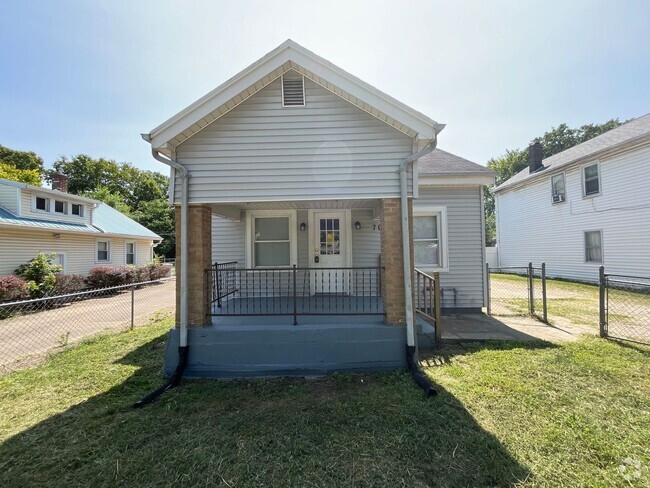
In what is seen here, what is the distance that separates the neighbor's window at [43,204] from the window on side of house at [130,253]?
210 inches

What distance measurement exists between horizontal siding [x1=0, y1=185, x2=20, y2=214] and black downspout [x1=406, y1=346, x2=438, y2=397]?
50.8 ft

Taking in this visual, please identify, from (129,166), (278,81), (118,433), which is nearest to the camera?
(118,433)

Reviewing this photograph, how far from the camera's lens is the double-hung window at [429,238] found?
711 centimetres

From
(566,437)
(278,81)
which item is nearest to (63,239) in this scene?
(278,81)

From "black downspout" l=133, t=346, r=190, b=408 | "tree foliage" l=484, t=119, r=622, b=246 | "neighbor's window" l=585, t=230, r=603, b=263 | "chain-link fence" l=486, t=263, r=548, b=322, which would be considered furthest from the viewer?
"tree foliage" l=484, t=119, r=622, b=246

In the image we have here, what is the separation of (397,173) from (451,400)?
319 centimetres

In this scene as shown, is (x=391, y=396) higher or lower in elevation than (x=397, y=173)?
lower

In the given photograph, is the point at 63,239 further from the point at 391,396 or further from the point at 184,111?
the point at 391,396

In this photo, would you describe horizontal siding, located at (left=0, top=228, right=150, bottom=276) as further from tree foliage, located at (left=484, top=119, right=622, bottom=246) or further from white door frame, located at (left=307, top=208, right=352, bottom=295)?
tree foliage, located at (left=484, top=119, right=622, bottom=246)

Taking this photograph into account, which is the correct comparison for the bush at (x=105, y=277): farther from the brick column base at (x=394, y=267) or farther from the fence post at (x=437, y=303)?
the fence post at (x=437, y=303)

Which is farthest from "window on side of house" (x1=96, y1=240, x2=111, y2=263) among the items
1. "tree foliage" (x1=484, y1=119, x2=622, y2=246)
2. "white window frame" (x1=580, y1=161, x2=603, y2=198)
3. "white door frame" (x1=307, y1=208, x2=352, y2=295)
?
"tree foliage" (x1=484, y1=119, x2=622, y2=246)

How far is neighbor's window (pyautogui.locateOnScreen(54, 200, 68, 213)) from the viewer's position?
1306 cm

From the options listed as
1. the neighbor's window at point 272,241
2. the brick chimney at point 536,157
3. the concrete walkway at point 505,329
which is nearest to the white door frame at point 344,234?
the neighbor's window at point 272,241

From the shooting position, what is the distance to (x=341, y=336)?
4.38 m
